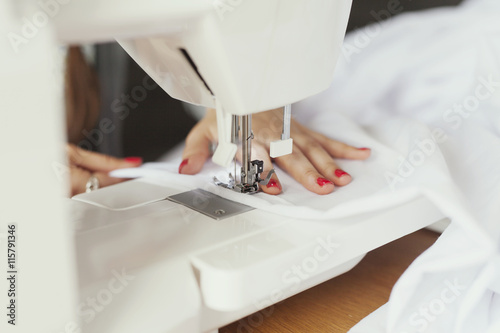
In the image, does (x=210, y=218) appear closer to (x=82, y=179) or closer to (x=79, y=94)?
(x=82, y=179)

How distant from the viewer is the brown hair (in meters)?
1.59

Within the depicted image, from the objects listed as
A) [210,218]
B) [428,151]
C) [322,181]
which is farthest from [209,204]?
[428,151]

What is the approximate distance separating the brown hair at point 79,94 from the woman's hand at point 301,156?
2.47 feet

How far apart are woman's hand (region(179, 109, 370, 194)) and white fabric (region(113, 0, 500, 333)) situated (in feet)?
0.05

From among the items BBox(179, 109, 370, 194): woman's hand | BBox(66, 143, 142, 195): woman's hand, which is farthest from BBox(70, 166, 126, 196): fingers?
BBox(179, 109, 370, 194): woman's hand

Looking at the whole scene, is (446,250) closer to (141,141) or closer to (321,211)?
(321,211)

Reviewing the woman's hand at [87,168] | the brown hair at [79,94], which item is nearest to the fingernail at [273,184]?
the woman's hand at [87,168]

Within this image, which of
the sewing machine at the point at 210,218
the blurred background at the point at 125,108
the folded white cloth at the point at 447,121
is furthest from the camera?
the blurred background at the point at 125,108

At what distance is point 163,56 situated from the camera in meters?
0.62

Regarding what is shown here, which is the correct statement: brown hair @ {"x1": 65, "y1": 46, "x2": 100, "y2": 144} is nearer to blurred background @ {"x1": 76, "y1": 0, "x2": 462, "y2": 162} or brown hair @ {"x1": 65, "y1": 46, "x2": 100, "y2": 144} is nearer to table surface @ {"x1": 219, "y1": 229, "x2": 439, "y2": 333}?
blurred background @ {"x1": 76, "y1": 0, "x2": 462, "y2": 162}

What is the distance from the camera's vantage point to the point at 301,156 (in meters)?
0.78

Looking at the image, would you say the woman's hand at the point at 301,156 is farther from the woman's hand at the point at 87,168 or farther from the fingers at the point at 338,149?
the woman's hand at the point at 87,168

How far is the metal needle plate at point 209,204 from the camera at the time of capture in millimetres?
657

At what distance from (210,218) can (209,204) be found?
41 millimetres
